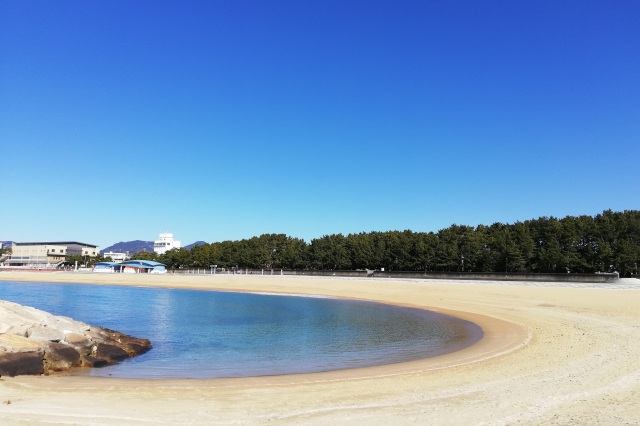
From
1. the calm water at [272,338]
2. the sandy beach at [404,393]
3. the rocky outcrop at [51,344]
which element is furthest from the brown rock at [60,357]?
the sandy beach at [404,393]

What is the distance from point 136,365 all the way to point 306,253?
3864 inches

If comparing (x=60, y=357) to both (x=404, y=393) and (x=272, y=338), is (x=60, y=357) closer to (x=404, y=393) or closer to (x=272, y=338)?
(x=272, y=338)

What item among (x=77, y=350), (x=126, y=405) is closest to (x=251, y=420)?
(x=126, y=405)

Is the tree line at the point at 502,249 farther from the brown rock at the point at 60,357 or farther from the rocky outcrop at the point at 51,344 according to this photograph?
the brown rock at the point at 60,357

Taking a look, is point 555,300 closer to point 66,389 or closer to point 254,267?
point 66,389

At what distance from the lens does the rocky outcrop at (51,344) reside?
13227mm

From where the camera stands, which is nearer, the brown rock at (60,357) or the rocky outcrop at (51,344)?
the rocky outcrop at (51,344)

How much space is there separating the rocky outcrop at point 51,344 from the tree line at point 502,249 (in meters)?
69.5

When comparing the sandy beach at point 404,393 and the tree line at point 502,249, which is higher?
the tree line at point 502,249

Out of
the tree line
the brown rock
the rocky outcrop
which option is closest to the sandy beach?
the rocky outcrop

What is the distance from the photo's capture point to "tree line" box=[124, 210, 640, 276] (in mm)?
71125

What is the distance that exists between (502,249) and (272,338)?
63.4m

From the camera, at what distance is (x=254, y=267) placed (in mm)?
122188

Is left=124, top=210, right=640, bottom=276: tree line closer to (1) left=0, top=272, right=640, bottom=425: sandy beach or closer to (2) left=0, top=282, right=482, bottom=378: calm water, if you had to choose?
(2) left=0, top=282, right=482, bottom=378: calm water
